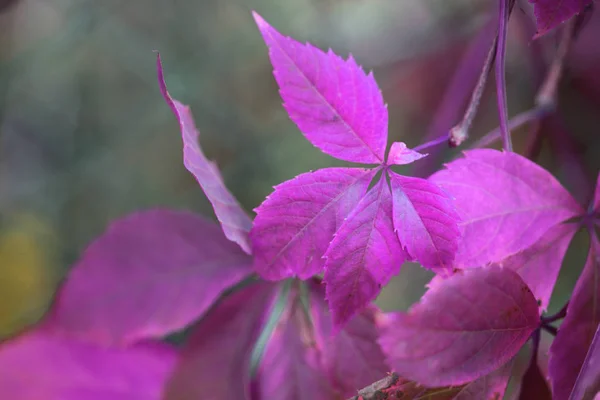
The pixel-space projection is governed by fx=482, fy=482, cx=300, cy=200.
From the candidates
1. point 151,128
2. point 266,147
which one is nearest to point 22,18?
point 151,128

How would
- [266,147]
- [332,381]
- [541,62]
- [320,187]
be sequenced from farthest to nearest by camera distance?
[266,147] < [541,62] < [332,381] < [320,187]

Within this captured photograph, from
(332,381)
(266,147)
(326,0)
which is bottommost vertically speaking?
(332,381)

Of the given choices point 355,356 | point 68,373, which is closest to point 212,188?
point 355,356

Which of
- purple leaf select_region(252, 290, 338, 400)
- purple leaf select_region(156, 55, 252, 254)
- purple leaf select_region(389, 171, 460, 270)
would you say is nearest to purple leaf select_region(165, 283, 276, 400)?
purple leaf select_region(252, 290, 338, 400)

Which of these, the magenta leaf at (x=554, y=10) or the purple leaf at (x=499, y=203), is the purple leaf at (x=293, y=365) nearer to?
the purple leaf at (x=499, y=203)

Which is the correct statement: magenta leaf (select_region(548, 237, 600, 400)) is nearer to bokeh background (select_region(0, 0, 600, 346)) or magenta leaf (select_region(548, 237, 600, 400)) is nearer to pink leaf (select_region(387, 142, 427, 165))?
pink leaf (select_region(387, 142, 427, 165))

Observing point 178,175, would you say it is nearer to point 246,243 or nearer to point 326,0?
point 326,0

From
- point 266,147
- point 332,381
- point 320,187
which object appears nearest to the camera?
point 320,187

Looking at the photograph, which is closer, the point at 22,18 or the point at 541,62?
the point at 541,62
